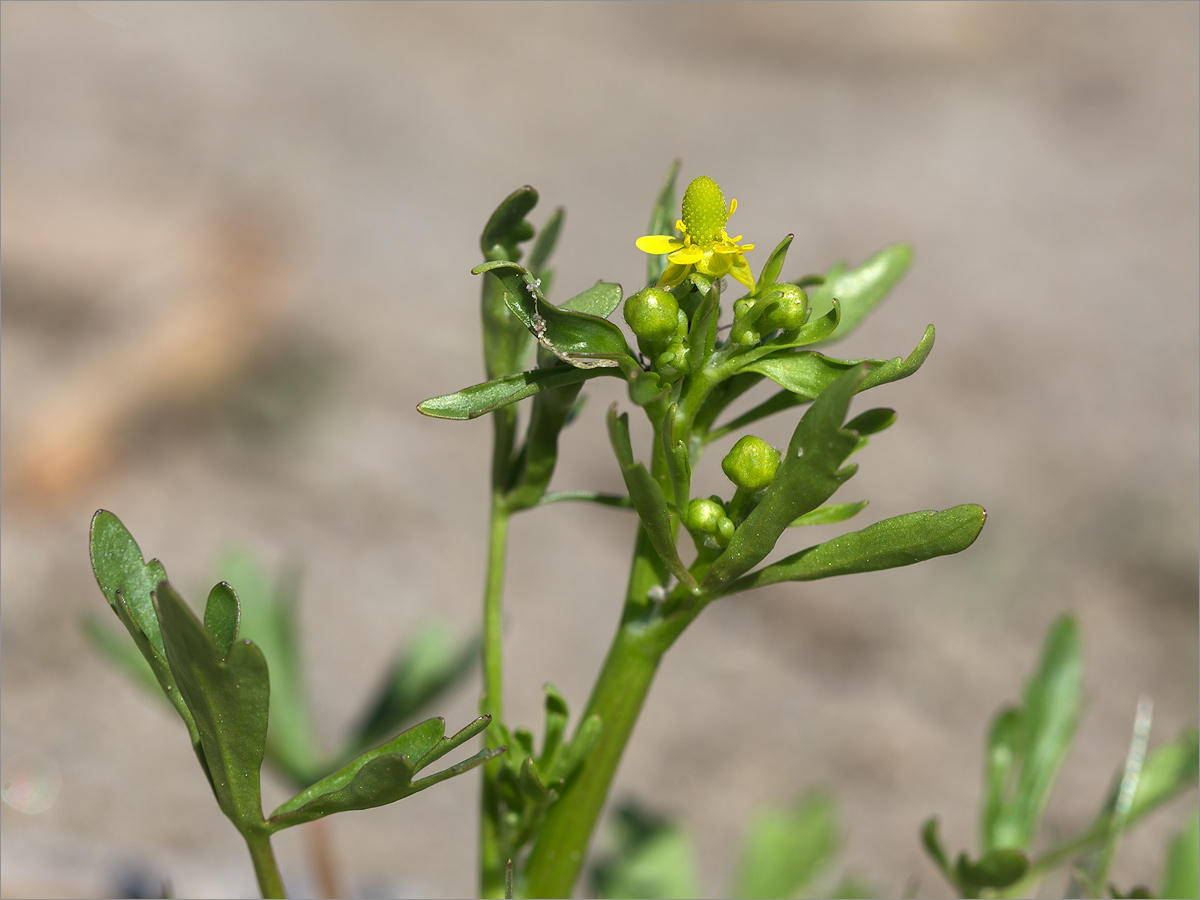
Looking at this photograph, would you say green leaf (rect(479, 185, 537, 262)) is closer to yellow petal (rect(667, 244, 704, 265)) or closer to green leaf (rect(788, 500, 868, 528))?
yellow petal (rect(667, 244, 704, 265))

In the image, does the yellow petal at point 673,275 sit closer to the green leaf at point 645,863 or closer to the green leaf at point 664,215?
the green leaf at point 664,215

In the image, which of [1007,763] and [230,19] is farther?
[230,19]

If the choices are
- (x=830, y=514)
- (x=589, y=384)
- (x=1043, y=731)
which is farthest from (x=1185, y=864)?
(x=589, y=384)

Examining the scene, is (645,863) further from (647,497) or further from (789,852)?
(647,497)

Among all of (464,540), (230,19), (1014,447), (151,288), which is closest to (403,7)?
(230,19)

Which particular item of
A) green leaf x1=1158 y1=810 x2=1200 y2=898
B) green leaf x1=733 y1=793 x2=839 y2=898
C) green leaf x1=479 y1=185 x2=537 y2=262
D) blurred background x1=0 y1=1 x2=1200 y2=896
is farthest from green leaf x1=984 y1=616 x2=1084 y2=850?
blurred background x1=0 y1=1 x2=1200 y2=896

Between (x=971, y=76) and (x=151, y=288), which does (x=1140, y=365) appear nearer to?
(x=971, y=76)
